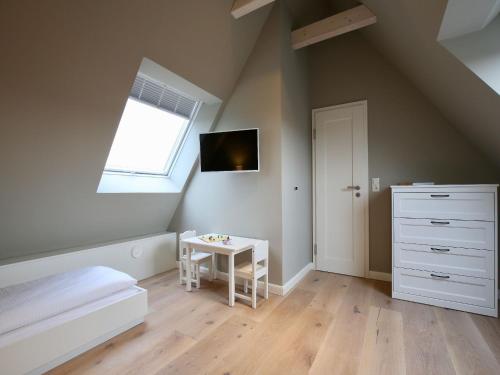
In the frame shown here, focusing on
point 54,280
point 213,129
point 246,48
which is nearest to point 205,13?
point 246,48

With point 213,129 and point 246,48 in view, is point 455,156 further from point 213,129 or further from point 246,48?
point 213,129

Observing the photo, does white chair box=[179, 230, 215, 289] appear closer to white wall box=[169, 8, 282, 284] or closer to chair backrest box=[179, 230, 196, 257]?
chair backrest box=[179, 230, 196, 257]

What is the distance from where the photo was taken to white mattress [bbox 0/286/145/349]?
1.41m

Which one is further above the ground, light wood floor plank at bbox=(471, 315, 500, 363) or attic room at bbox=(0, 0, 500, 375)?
attic room at bbox=(0, 0, 500, 375)

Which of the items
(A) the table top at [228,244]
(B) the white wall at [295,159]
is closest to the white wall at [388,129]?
(B) the white wall at [295,159]

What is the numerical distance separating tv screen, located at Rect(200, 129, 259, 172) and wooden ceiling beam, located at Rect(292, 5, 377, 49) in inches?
48.6

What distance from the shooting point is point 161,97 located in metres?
2.70

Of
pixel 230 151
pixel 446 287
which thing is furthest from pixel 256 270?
pixel 446 287

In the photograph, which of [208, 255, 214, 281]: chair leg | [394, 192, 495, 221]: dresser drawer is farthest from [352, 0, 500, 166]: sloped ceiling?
[208, 255, 214, 281]: chair leg

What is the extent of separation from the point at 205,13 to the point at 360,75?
6.61 feet

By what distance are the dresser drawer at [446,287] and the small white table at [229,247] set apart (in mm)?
1511

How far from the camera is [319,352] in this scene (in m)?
1.66

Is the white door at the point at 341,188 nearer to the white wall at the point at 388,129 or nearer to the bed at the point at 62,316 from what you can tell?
the white wall at the point at 388,129

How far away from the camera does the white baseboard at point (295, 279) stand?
2.58 metres
